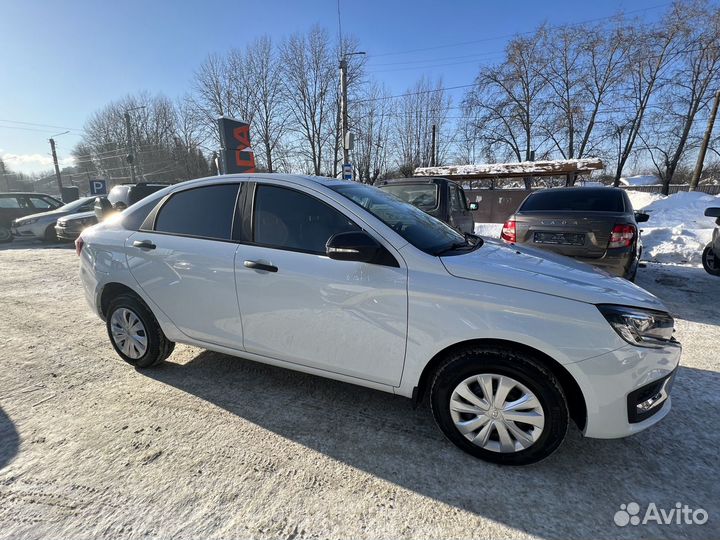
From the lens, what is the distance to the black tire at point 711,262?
6502 millimetres

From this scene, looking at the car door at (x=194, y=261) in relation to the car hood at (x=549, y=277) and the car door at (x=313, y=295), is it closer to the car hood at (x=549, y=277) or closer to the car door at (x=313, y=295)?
the car door at (x=313, y=295)

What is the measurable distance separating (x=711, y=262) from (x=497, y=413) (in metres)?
7.41

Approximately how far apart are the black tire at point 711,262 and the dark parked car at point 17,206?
19.3 metres

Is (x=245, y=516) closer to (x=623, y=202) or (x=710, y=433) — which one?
(x=710, y=433)

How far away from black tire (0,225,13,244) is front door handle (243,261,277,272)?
15.2 meters

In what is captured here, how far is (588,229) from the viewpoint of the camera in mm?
4633

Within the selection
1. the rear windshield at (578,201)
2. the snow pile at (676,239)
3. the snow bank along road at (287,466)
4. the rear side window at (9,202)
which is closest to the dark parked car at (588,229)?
→ the rear windshield at (578,201)

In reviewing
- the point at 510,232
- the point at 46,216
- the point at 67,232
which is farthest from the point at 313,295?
the point at 46,216

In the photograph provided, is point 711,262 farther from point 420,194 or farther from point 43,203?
point 43,203

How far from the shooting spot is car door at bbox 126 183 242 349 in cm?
269

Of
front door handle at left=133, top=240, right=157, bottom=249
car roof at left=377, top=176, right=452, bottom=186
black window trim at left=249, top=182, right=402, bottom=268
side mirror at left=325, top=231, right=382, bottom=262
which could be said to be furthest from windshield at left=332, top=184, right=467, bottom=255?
car roof at left=377, top=176, right=452, bottom=186

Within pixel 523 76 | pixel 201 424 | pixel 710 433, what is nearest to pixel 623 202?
pixel 710 433

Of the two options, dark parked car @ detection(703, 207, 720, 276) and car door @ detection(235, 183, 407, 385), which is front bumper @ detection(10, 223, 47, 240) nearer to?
car door @ detection(235, 183, 407, 385)

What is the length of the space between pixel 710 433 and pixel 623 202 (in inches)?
157
